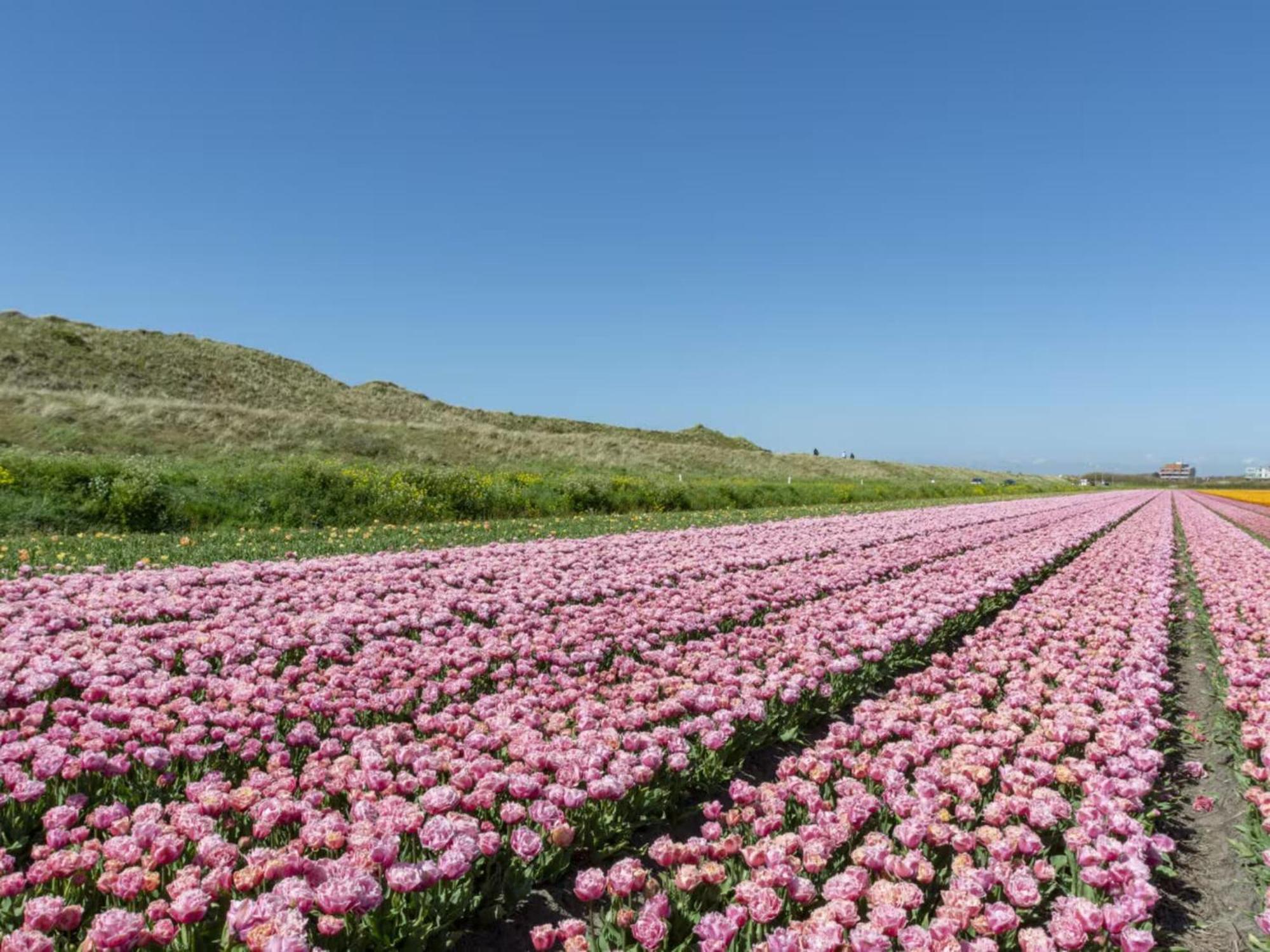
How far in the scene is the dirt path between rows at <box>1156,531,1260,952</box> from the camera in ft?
12.0

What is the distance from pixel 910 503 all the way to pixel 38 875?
3984 centimetres

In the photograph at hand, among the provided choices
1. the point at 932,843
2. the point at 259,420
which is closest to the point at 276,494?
the point at 932,843

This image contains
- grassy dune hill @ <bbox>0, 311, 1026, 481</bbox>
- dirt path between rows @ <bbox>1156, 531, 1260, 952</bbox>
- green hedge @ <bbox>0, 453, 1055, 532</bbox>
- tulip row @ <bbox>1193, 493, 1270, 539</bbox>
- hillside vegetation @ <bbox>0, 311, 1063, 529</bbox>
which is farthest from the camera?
grassy dune hill @ <bbox>0, 311, 1026, 481</bbox>

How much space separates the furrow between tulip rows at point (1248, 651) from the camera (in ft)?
14.0

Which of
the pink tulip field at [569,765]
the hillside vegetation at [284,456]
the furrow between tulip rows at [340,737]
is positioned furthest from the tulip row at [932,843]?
the hillside vegetation at [284,456]

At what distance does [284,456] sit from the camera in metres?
37.8

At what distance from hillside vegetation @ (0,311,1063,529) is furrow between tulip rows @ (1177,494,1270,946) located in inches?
747

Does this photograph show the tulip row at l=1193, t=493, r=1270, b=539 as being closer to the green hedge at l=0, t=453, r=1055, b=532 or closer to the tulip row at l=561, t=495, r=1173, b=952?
the green hedge at l=0, t=453, r=1055, b=532

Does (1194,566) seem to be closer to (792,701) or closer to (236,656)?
(792,701)

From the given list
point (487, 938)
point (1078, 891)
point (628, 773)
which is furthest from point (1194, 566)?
point (487, 938)

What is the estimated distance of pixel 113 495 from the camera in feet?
56.2

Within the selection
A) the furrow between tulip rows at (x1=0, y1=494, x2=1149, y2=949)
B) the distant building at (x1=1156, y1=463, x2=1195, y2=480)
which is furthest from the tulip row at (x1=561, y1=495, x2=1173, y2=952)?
the distant building at (x1=1156, y1=463, x2=1195, y2=480)

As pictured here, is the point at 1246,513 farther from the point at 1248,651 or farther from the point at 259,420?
the point at 259,420

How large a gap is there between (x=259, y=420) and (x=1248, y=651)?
49508mm
